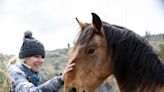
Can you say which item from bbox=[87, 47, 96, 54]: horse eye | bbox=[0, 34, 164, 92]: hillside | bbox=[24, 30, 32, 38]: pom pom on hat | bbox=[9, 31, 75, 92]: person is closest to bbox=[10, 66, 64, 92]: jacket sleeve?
bbox=[9, 31, 75, 92]: person

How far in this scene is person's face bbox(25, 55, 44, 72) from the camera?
614 cm

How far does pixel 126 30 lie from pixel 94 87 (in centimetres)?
65

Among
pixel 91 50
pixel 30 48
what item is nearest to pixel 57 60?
pixel 30 48

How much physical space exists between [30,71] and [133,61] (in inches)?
49.8

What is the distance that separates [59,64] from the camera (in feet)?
80.1

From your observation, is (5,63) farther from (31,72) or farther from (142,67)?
(142,67)

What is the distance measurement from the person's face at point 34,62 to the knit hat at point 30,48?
5 centimetres

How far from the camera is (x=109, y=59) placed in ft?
18.1

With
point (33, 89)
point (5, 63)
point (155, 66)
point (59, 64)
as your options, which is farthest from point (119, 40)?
point (59, 64)

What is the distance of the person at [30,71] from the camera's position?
5.77 meters

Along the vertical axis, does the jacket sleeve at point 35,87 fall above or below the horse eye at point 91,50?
below

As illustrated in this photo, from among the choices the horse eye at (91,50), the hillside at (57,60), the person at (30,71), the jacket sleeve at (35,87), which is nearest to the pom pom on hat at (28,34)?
the person at (30,71)

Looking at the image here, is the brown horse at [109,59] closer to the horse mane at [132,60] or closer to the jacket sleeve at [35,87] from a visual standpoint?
the horse mane at [132,60]

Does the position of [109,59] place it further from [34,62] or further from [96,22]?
[34,62]
